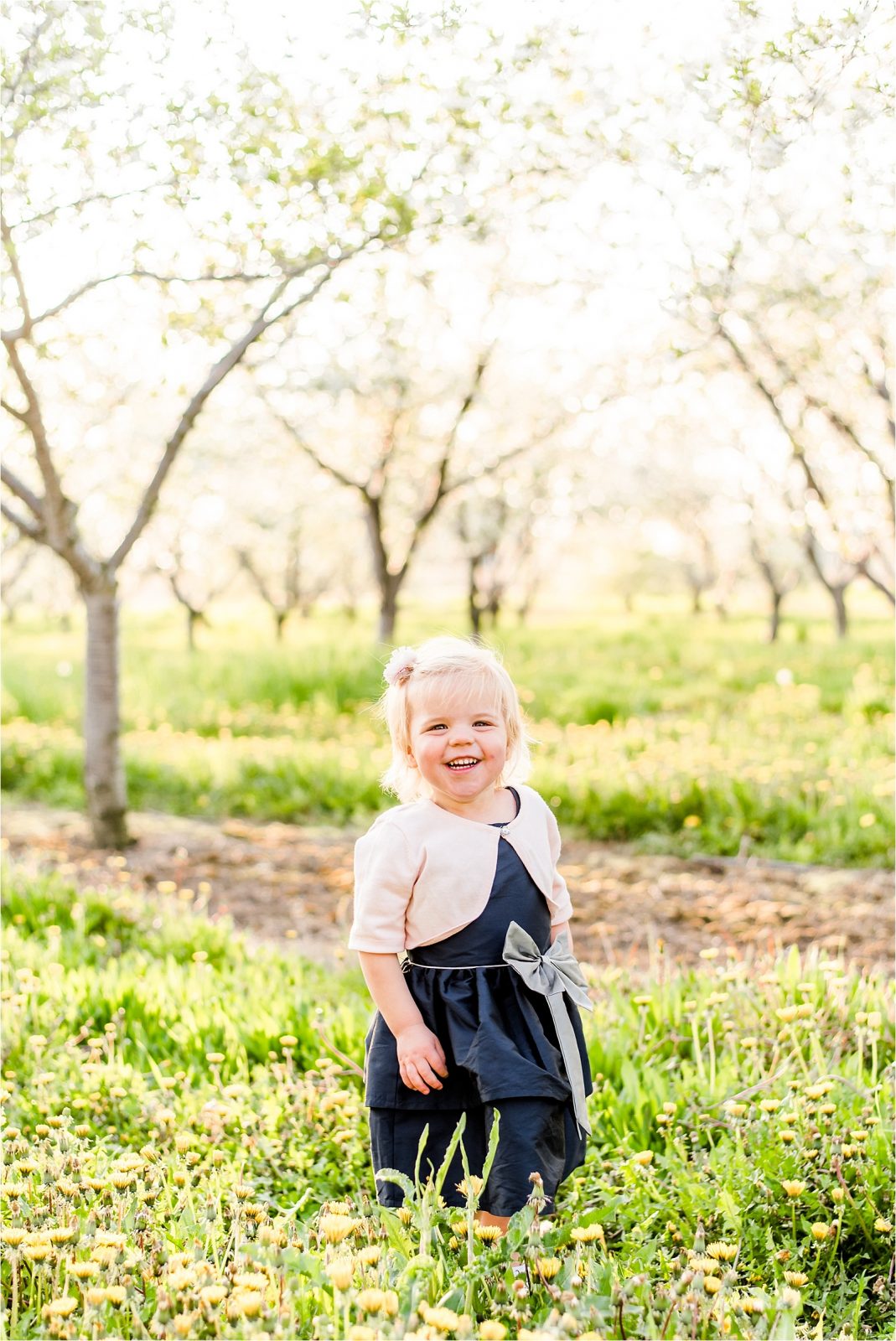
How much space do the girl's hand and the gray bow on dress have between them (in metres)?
0.24

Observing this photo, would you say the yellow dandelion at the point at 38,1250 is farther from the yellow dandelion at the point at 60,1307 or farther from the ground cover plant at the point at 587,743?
the ground cover plant at the point at 587,743

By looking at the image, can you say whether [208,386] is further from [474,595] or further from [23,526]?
[474,595]

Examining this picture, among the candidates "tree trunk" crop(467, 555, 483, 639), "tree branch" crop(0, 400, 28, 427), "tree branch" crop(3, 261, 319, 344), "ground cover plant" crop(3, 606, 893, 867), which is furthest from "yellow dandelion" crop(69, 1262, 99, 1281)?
"tree trunk" crop(467, 555, 483, 639)

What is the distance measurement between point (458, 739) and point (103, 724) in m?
4.49

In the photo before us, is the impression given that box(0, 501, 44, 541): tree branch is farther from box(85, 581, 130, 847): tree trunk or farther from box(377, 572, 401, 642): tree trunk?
box(377, 572, 401, 642): tree trunk

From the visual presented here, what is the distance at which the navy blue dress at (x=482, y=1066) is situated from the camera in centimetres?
235

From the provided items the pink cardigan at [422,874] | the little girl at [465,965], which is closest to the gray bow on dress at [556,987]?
the little girl at [465,965]

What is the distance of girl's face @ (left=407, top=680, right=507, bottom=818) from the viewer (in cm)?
255

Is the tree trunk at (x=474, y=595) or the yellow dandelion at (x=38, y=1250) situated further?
the tree trunk at (x=474, y=595)

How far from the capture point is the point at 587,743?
866cm

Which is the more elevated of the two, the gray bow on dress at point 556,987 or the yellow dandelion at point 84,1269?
the gray bow on dress at point 556,987

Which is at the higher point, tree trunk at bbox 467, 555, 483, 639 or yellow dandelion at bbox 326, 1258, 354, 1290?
tree trunk at bbox 467, 555, 483, 639

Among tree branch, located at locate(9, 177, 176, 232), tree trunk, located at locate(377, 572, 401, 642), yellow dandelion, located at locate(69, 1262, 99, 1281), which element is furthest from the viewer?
tree trunk, located at locate(377, 572, 401, 642)

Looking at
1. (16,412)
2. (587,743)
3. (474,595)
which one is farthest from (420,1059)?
(474,595)
